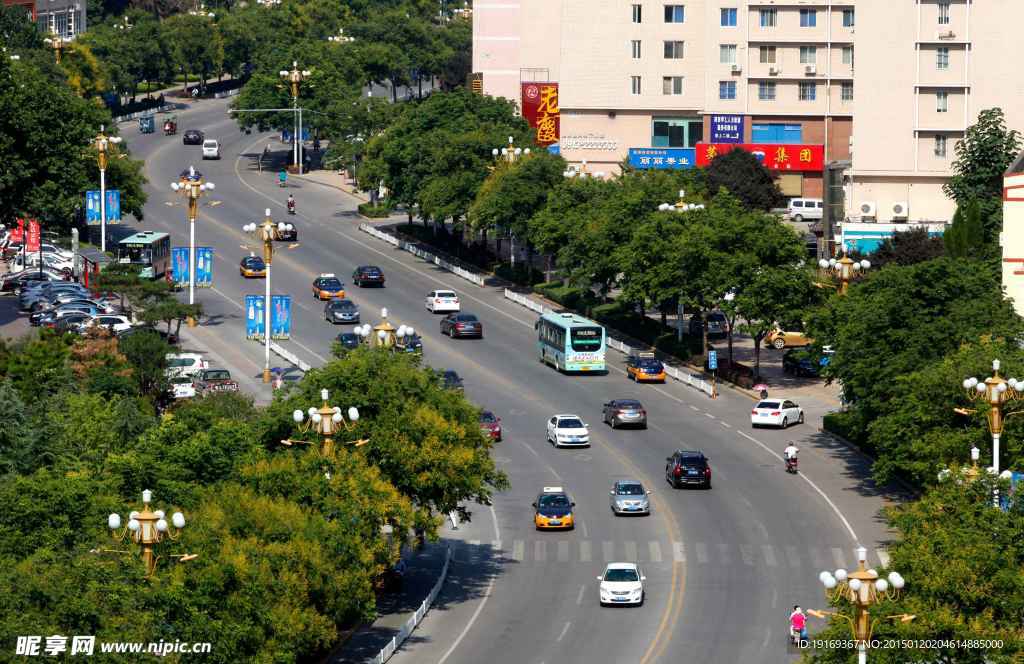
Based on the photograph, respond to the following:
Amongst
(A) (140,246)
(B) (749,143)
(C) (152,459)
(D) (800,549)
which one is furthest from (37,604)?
(B) (749,143)

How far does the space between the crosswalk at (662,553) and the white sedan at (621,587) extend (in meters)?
6.10

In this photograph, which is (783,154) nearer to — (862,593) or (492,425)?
(492,425)

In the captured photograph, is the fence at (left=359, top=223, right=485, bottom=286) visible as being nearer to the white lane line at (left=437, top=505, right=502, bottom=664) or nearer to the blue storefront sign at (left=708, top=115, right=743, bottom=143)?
the blue storefront sign at (left=708, top=115, right=743, bottom=143)

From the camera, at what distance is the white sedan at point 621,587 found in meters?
71.6

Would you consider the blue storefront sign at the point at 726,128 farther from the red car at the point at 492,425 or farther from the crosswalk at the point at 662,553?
the crosswalk at the point at 662,553

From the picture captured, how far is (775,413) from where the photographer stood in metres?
99.4

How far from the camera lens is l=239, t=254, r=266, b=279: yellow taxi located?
446ft

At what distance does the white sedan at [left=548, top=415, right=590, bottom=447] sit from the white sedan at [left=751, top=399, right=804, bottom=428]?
8.82 metres

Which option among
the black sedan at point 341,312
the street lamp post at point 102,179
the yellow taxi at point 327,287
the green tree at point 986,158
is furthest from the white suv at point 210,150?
the green tree at point 986,158

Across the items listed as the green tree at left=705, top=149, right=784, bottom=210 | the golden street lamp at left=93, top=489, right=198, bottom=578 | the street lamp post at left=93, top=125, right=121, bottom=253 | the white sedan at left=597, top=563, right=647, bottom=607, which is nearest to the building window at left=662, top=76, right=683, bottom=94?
the green tree at left=705, top=149, right=784, bottom=210

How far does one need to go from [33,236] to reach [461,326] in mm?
30286

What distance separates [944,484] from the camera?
6200cm

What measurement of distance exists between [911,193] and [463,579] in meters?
73.5

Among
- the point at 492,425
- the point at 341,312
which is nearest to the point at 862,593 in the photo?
the point at 492,425
